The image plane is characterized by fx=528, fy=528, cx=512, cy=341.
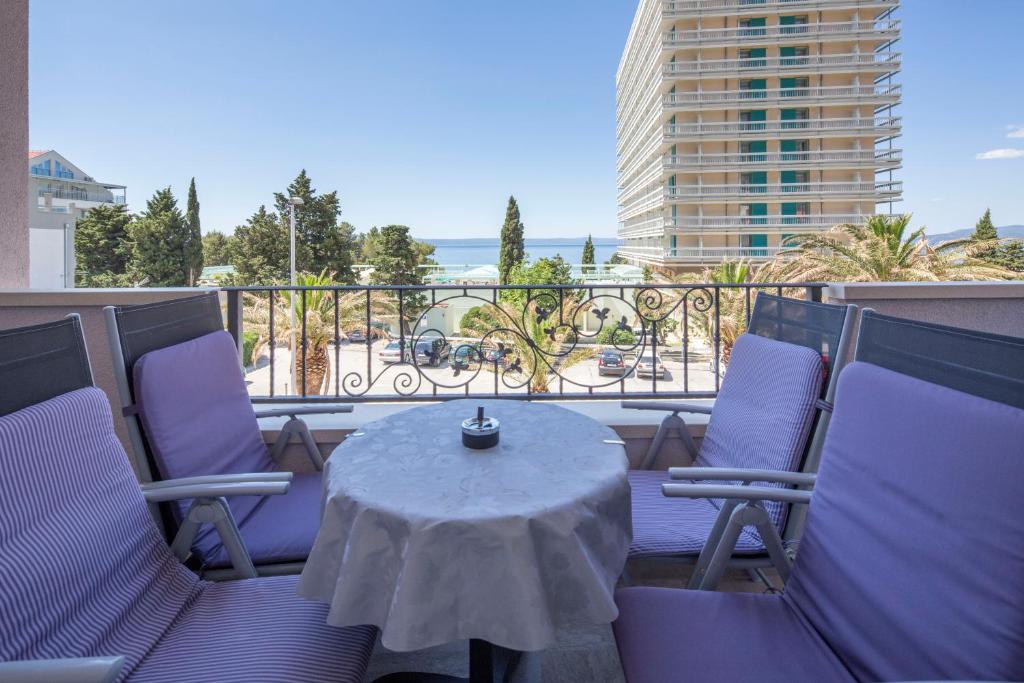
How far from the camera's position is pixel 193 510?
4.26 ft

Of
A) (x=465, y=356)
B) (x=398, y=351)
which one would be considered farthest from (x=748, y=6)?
(x=465, y=356)

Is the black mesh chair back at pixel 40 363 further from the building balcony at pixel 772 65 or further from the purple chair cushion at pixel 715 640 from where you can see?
the building balcony at pixel 772 65

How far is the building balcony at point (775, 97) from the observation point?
105 feet

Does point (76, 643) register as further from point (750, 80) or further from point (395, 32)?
point (750, 80)

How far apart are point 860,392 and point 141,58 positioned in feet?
139

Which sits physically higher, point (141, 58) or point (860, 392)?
point (141, 58)

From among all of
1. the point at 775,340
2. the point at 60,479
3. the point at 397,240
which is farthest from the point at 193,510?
the point at 397,240

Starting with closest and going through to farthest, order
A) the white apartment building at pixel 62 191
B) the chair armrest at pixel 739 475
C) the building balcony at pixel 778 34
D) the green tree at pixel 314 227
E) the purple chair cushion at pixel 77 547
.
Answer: the purple chair cushion at pixel 77 547, the chair armrest at pixel 739 475, the white apartment building at pixel 62 191, the green tree at pixel 314 227, the building balcony at pixel 778 34

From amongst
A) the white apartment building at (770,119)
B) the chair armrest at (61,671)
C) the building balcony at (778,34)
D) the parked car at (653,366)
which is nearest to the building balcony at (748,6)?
the white apartment building at (770,119)

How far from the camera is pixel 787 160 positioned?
32.9 m

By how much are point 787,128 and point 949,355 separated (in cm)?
3823

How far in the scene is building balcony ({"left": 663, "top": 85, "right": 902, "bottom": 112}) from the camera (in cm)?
3203

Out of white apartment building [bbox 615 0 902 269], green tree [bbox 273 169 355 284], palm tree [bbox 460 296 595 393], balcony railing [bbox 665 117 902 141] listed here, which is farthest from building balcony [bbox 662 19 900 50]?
palm tree [bbox 460 296 595 393]

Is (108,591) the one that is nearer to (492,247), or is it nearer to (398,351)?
(398,351)
